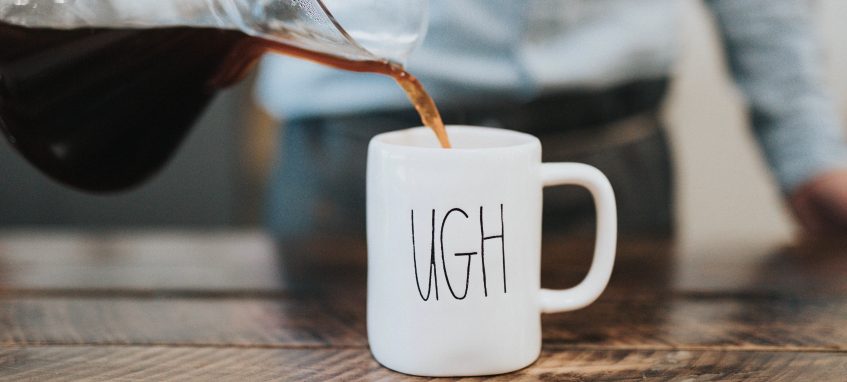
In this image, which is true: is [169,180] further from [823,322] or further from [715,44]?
[823,322]

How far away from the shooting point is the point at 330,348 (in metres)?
0.58

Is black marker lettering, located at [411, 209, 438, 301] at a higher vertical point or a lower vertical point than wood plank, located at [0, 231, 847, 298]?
higher

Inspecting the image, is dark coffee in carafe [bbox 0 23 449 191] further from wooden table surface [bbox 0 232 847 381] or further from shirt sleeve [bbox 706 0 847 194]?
shirt sleeve [bbox 706 0 847 194]

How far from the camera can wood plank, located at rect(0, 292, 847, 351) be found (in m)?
0.59

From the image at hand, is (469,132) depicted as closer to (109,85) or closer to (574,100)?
(109,85)

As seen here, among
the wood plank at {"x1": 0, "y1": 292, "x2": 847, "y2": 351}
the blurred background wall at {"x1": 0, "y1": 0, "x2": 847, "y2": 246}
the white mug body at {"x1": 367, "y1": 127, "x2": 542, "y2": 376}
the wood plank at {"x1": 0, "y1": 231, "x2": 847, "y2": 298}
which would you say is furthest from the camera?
the blurred background wall at {"x1": 0, "y1": 0, "x2": 847, "y2": 246}

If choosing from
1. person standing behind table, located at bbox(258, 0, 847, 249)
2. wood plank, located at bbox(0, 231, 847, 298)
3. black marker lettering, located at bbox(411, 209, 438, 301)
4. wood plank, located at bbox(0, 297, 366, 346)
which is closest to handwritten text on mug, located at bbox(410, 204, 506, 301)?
black marker lettering, located at bbox(411, 209, 438, 301)

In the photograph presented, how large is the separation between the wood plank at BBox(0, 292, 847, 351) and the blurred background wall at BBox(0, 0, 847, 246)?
1297 mm

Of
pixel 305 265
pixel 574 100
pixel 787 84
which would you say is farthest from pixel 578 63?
pixel 305 265

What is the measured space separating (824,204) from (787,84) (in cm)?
18

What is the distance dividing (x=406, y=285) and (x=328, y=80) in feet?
1.77

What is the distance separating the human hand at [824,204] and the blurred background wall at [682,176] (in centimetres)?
88

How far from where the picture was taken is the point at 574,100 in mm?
994

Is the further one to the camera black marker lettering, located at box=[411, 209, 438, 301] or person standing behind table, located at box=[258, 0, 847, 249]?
person standing behind table, located at box=[258, 0, 847, 249]
